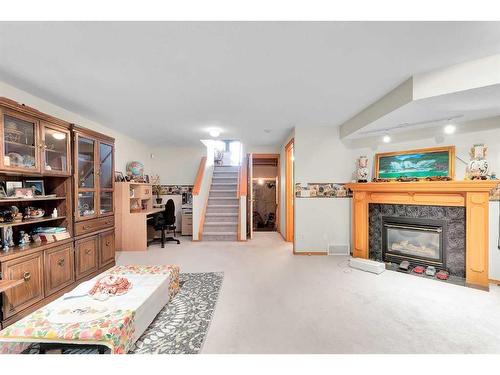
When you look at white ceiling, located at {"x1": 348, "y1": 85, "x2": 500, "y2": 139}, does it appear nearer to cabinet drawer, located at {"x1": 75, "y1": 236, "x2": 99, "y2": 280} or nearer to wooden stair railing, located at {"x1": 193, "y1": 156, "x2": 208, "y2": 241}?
wooden stair railing, located at {"x1": 193, "y1": 156, "x2": 208, "y2": 241}

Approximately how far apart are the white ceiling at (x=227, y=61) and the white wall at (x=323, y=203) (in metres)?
0.94

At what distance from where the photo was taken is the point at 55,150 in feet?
8.95

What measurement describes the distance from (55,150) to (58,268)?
4.56 feet

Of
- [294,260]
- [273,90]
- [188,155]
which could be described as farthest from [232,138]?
[294,260]

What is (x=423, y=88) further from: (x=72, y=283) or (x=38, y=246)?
(x=72, y=283)

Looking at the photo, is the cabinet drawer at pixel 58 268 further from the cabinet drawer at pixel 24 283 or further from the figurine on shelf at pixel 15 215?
the figurine on shelf at pixel 15 215

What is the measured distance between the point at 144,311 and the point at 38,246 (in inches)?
59.1

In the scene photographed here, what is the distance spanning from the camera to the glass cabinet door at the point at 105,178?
3.40 m

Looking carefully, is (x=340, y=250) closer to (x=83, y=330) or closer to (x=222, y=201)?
(x=222, y=201)

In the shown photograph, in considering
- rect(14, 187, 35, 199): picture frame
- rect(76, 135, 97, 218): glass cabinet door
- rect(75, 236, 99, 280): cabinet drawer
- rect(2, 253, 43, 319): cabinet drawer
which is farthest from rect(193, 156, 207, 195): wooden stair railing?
rect(2, 253, 43, 319): cabinet drawer

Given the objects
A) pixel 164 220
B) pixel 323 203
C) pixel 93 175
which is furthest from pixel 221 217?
pixel 93 175

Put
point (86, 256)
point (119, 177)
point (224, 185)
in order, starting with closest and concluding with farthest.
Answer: point (86, 256) < point (119, 177) < point (224, 185)

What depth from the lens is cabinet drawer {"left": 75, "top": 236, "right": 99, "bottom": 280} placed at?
2.88 m

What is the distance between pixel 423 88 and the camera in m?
2.27
